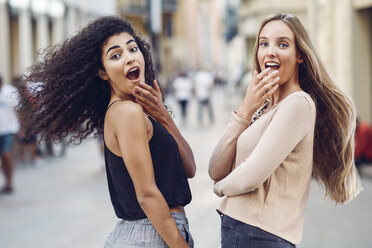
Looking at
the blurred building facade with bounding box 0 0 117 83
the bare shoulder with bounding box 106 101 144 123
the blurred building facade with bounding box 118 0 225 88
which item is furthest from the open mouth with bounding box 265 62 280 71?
the blurred building facade with bounding box 118 0 225 88

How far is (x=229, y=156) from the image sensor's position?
9.89 feet

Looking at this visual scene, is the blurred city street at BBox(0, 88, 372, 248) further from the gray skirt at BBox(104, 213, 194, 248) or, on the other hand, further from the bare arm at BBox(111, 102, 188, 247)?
the bare arm at BBox(111, 102, 188, 247)

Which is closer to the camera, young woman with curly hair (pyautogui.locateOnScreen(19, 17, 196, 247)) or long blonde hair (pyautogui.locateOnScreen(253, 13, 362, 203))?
young woman with curly hair (pyautogui.locateOnScreen(19, 17, 196, 247))

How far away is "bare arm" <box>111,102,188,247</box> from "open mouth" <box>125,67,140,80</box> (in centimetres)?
18

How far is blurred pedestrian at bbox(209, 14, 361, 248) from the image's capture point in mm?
2768

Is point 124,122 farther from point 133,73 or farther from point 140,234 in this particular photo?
point 140,234

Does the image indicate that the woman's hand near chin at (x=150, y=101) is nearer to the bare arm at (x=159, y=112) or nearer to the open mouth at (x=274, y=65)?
the bare arm at (x=159, y=112)

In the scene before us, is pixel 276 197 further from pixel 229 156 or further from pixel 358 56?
pixel 358 56

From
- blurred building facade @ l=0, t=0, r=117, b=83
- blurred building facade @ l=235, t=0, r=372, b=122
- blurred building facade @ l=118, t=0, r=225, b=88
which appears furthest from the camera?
blurred building facade @ l=118, t=0, r=225, b=88

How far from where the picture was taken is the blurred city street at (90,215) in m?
7.20

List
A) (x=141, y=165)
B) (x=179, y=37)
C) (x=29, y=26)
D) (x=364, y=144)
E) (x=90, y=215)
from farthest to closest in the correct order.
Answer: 1. (x=179, y=37)
2. (x=29, y=26)
3. (x=364, y=144)
4. (x=90, y=215)
5. (x=141, y=165)

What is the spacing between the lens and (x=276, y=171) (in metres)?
2.81

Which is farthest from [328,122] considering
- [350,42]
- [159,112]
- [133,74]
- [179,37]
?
[179,37]

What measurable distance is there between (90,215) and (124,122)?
620 cm
